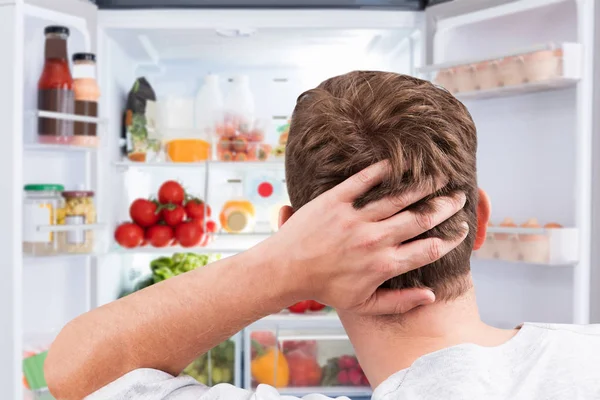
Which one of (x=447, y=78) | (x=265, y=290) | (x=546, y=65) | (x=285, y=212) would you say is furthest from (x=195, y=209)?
(x=265, y=290)

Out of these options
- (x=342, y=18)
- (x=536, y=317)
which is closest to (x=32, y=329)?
(x=342, y=18)

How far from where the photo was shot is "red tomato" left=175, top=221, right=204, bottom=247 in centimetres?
256

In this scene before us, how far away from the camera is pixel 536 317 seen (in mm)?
2162

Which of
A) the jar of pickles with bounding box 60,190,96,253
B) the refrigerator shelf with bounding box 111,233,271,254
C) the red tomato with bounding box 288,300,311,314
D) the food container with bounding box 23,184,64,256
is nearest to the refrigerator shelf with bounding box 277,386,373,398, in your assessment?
the red tomato with bounding box 288,300,311,314

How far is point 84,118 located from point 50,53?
22cm

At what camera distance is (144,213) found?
8.41 ft

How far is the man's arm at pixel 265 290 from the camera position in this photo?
0.72 meters

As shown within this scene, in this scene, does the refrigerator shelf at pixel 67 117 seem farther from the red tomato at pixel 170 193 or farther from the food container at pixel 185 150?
the red tomato at pixel 170 193

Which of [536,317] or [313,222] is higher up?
[313,222]

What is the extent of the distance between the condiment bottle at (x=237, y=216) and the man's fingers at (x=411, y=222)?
1890mm

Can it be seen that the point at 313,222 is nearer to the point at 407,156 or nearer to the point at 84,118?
the point at 407,156

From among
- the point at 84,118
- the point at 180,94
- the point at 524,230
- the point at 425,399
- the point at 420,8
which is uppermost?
the point at 420,8

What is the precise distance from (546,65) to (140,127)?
58.1 inches

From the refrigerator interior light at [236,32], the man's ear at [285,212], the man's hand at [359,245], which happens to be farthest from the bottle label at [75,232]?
the man's hand at [359,245]
